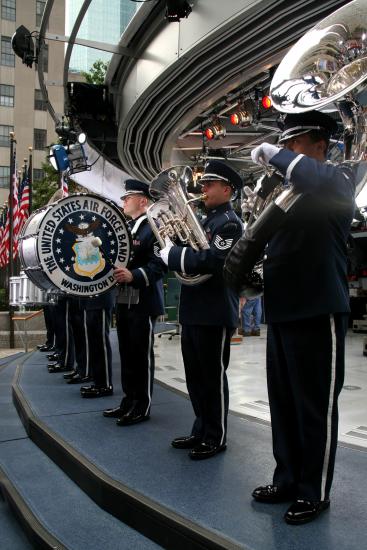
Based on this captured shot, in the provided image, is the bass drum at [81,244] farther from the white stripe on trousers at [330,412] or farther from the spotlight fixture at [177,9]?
the spotlight fixture at [177,9]

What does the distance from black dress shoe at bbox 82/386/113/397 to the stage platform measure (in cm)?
53

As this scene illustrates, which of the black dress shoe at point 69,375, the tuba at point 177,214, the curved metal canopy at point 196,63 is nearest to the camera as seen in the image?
the tuba at point 177,214

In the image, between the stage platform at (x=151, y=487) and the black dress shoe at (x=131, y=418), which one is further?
the black dress shoe at (x=131, y=418)

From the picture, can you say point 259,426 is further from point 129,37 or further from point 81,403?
point 129,37

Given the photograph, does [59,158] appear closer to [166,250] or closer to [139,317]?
[139,317]

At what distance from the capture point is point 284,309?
2.12 m

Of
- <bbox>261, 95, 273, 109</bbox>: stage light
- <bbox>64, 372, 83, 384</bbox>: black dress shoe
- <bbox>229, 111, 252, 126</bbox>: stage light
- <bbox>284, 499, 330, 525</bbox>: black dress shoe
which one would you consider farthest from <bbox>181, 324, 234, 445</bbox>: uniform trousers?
<bbox>229, 111, 252, 126</bbox>: stage light

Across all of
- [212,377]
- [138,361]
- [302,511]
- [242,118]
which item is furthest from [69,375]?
[242,118]

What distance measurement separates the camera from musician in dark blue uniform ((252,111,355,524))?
2027mm

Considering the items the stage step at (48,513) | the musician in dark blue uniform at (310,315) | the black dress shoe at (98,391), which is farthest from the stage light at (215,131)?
the musician in dark blue uniform at (310,315)

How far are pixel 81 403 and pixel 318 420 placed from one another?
8.51 ft

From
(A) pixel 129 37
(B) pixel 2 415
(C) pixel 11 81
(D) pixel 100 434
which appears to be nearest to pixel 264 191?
(D) pixel 100 434

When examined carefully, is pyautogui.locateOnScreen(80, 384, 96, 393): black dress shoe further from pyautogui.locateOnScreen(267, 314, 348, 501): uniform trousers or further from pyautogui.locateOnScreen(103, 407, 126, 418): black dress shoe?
pyautogui.locateOnScreen(267, 314, 348, 501): uniform trousers

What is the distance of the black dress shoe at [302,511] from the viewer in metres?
1.97
